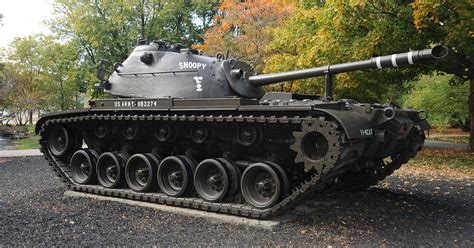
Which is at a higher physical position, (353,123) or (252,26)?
(252,26)

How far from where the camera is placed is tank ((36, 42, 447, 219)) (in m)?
6.92

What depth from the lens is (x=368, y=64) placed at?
7.73m

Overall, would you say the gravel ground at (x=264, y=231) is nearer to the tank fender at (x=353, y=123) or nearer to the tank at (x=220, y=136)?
the tank at (x=220, y=136)

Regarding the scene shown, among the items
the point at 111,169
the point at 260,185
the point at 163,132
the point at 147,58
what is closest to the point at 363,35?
the point at 147,58

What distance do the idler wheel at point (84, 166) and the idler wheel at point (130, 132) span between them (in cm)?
94

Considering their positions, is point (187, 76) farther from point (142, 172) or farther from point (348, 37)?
point (348, 37)

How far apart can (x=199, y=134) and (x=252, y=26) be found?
15273 millimetres

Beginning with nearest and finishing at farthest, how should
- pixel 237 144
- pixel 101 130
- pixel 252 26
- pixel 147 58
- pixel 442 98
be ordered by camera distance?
pixel 237 144, pixel 147 58, pixel 101 130, pixel 252 26, pixel 442 98

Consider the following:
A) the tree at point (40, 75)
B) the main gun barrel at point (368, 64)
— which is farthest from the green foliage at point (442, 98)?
the tree at point (40, 75)

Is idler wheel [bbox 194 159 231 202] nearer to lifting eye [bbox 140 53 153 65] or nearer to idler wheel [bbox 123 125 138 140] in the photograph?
idler wheel [bbox 123 125 138 140]

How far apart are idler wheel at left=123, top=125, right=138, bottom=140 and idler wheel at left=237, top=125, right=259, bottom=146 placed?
229cm

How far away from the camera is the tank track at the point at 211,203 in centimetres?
668

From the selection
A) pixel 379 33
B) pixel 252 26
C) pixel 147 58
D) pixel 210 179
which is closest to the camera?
pixel 210 179

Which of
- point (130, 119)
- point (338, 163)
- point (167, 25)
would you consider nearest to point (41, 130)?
point (130, 119)
